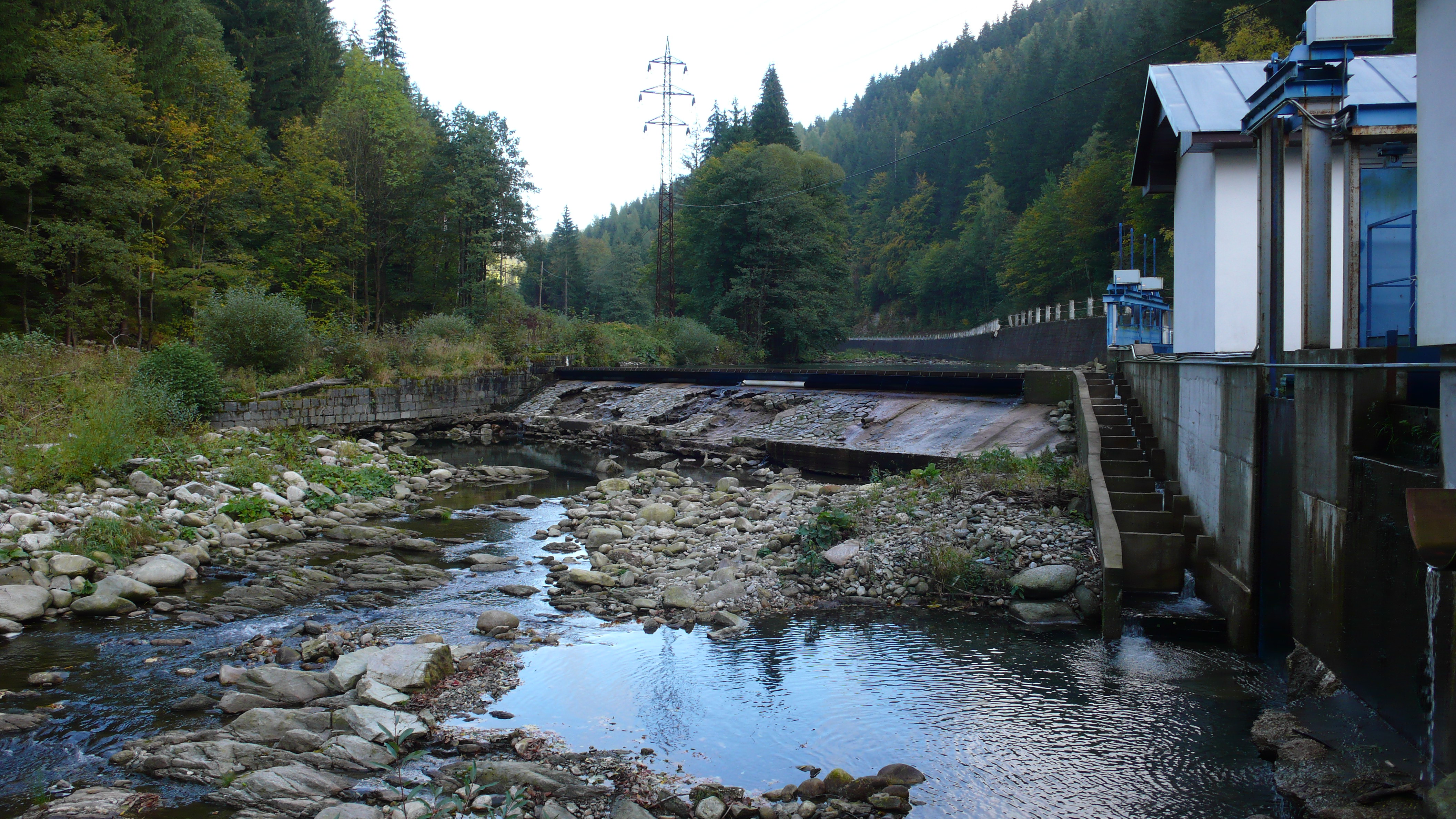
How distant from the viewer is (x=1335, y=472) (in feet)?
14.6

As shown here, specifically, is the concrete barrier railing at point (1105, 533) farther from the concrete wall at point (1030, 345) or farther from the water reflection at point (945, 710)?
the concrete wall at point (1030, 345)

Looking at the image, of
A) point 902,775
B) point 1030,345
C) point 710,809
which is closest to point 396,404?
point 710,809

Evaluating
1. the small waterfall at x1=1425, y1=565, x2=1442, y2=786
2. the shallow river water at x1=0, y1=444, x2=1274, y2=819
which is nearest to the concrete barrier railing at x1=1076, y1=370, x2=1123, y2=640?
the shallow river water at x1=0, y1=444, x2=1274, y2=819

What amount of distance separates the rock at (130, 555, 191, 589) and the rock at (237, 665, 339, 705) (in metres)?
3.40

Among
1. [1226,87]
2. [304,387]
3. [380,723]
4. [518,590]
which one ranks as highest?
[1226,87]

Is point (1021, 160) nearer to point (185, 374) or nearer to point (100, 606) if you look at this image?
point (185, 374)

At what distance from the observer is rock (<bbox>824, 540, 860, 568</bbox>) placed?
8.20m

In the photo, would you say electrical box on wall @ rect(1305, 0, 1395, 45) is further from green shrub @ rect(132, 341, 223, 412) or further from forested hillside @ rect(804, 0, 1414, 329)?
forested hillside @ rect(804, 0, 1414, 329)

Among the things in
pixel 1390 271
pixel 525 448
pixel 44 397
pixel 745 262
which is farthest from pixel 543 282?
pixel 1390 271

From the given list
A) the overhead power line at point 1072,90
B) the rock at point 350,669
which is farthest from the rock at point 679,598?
the overhead power line at point 1072,90

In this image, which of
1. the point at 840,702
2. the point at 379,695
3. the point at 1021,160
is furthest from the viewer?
the point at 1021,160

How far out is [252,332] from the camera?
19.4m

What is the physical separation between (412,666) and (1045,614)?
531cm

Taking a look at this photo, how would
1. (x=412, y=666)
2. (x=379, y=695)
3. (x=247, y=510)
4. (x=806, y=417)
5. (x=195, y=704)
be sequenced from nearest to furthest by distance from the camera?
(x=379, y=695) → (x=195, y=704) → (x=412, y=666) → (x=247, y=510) → (x=806, y=417)
